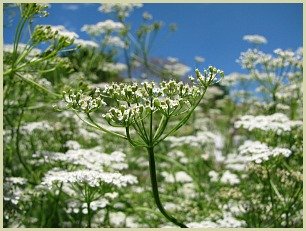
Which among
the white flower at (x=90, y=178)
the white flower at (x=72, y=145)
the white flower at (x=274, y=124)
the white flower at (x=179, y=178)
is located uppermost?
the white flower at (x=274, y=124)

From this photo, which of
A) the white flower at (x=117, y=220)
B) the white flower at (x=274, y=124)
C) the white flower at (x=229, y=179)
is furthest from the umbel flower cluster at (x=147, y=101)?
the white flower at (x=229, y=179)

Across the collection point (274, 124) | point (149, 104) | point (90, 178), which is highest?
point (274, 124)

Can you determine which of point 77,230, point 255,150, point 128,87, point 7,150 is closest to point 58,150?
point 7,150

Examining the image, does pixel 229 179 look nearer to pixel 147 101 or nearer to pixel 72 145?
pixel 72 145

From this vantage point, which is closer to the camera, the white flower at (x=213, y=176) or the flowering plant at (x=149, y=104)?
the flowering plant at (x=149, y=104)

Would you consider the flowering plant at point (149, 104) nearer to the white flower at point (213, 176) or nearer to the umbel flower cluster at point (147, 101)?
the umbel flower cluster at point (147, 101)

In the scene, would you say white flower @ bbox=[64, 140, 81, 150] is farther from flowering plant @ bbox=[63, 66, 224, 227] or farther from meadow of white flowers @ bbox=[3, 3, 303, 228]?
flowering plant @ bbox=[63, 66, 224, 227]

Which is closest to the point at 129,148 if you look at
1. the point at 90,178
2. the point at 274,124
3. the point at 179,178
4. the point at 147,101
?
the point at 179,178

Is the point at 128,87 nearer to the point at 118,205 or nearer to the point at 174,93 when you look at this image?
the point at 174,93

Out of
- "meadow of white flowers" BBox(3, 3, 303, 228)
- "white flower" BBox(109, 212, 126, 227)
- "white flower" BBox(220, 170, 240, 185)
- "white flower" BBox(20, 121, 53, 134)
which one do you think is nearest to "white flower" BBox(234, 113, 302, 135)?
"meadow of white flowers" BBox(3, 3, 303, 228)
